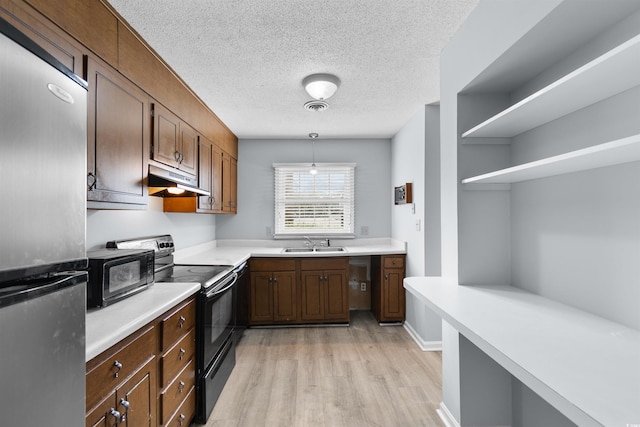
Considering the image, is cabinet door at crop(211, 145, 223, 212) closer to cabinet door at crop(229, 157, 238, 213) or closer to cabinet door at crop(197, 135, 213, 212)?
cabinet door at crop(197, 135, 213, 212)

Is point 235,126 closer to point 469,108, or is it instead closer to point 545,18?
point 469,108

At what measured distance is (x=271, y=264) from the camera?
11.5 ft

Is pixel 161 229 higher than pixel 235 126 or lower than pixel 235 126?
lower

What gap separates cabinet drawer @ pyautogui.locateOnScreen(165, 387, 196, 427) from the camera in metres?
1.67

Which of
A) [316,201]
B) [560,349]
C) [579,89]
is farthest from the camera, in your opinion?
[316,201]

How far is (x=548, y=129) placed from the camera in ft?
4.76

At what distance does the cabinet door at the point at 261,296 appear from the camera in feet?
11.4

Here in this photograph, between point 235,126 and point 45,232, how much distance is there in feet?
10.4

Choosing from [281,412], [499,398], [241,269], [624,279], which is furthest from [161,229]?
[624,279]

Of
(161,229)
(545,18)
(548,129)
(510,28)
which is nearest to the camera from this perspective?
(545,18)

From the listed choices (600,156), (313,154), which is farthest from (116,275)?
(313,154)

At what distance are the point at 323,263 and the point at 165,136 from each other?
2111mm

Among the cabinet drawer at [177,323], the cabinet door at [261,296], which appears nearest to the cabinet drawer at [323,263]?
the cabinet door at [261,296]

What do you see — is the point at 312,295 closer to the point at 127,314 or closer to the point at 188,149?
the point at 188,149
